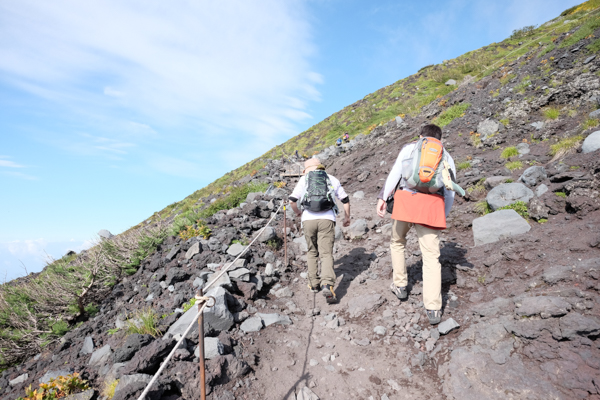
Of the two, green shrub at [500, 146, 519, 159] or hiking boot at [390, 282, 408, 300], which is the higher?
green shrub at [500, 146, 519, 159]

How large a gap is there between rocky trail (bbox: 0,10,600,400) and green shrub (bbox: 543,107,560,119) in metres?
0.21

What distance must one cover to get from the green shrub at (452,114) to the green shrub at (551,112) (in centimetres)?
355

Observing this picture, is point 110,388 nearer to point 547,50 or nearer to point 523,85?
point 523,85

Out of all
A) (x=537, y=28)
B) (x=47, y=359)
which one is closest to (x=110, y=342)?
(x=47, y=359)

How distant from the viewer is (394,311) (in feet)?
14.3

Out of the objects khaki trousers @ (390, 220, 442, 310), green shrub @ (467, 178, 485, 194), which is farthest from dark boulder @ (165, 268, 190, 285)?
green shrub @ (467, 178, 485, 194)

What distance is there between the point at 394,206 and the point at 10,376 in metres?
7.58

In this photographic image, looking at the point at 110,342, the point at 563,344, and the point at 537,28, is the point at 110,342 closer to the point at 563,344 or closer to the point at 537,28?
the point at 563,344

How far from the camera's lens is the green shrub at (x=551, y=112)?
8555 millimetres

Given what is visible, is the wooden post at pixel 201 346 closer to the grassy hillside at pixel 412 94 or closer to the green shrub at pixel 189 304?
the green shrub at pixel 189 304

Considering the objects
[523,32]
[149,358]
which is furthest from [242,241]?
[523,32]

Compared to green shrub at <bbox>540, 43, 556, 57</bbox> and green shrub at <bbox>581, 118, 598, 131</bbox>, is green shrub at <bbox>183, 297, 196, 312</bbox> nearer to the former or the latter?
green shrub at <bbox>581, 118, 598, 131</bbox>

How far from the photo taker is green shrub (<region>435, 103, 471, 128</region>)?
1258 centimetres

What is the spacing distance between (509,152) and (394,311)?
6334 mm
